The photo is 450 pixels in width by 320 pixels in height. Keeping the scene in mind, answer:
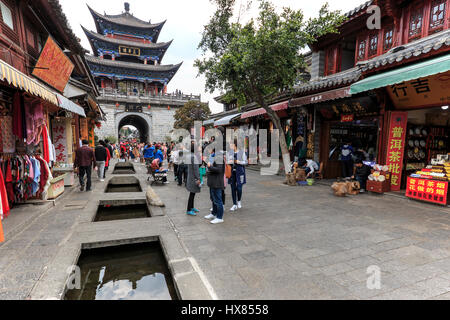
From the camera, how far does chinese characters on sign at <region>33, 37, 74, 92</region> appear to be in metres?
6.21

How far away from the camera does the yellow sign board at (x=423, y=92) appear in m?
5.88

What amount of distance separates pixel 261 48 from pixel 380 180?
574 centimetres

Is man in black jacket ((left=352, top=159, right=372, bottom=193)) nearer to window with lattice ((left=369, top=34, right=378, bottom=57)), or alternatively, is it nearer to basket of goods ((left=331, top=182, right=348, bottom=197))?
basket of goods ((left=331, top=182, right=348, bottom=197))

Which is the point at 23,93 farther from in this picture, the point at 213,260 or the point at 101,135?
the point at 101,135

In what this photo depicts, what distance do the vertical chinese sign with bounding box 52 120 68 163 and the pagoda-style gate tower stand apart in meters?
24.7

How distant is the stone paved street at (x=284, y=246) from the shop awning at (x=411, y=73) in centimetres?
309

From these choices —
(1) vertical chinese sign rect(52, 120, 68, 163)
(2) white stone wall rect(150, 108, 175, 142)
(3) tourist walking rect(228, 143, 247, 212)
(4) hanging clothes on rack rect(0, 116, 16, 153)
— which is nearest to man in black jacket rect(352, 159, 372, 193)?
(3) tourist walking rect(228, 143, 247, 212)

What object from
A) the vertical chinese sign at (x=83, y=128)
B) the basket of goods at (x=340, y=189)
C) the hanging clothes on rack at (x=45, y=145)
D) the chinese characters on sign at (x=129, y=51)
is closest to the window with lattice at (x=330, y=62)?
the basket of goods at (x=340, y=189)

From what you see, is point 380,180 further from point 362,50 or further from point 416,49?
point 362,50

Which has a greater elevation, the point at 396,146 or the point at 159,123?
the point at 159,123

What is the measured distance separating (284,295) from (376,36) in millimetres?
9915

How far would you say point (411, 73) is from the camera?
5.34 meters

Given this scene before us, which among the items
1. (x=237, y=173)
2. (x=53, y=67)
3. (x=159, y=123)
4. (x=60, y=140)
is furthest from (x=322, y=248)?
(x=159, y=123)

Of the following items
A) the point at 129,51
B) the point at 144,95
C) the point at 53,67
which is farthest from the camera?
the point at 129,51
